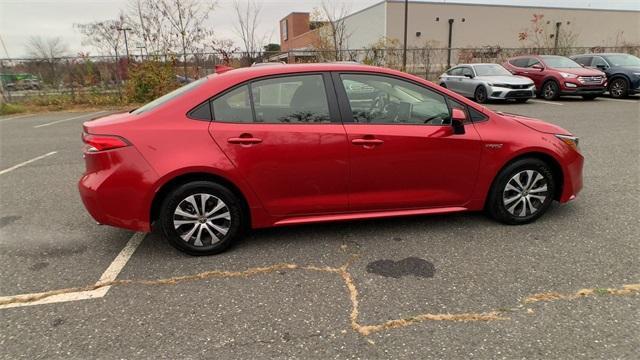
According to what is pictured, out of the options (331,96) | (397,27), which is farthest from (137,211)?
(397,27)

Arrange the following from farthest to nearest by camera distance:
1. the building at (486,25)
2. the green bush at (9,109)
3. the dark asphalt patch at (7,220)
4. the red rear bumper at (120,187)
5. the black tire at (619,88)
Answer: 1. the building at (486,25)
2. the green bush at (9,109)
3. the black tire at (619,88)
4. the dark asphalt patch at (7,220)
5. the red rear bumper at (120,187)

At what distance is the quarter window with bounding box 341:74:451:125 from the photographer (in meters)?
3.79

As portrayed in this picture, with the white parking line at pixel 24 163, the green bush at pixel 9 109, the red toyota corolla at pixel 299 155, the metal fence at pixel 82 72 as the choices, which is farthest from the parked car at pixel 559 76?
the green bush at pixel 9 109

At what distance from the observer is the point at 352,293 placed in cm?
308

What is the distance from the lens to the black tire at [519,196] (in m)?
4.05

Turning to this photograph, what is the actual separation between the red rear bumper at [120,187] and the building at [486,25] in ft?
114

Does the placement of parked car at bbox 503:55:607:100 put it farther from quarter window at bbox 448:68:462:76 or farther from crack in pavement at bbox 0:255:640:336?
crack in pavement at bbox 0:255:640:336

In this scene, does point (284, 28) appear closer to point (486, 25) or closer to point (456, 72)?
point (486, 25)

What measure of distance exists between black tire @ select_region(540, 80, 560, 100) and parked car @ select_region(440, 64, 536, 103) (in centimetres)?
83

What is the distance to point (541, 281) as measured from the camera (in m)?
3.18

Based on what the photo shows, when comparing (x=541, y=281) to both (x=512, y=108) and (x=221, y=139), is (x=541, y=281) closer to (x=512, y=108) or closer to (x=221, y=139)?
(x=221, y=139)

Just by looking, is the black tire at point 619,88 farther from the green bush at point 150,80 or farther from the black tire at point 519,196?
the green bush at point 150,80

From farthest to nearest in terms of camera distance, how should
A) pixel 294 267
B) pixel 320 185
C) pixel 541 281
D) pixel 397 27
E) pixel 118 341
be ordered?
pixel 397 27 < pixel 320 185 < pixel 294 267 < pixel 541 281 < pixel 118 341

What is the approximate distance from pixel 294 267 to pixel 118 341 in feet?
4.41
